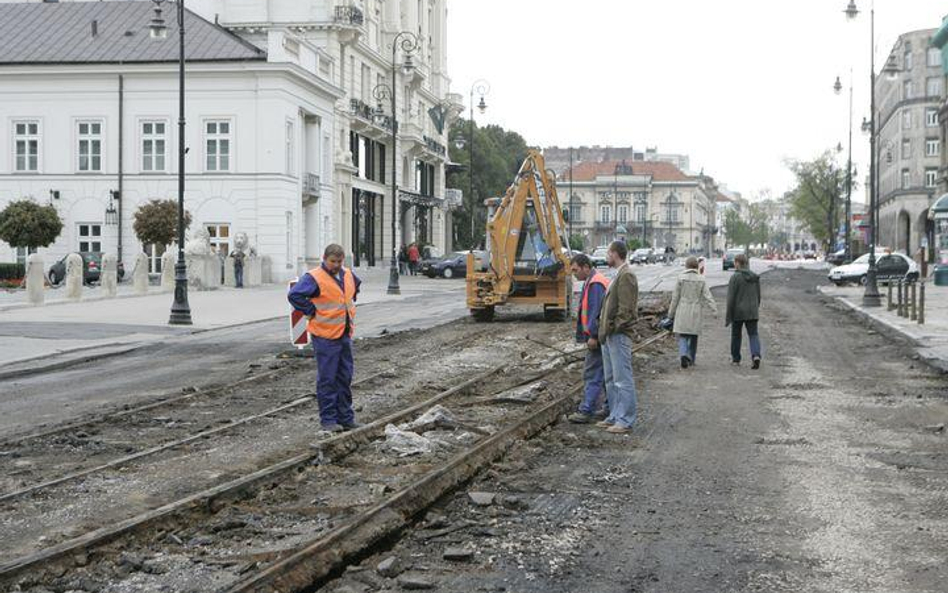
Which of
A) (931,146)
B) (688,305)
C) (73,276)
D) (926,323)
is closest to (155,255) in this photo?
(73,276)

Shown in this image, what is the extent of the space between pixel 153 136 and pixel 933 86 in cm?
7378

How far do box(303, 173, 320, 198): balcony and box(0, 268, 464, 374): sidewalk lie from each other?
37.3 feet

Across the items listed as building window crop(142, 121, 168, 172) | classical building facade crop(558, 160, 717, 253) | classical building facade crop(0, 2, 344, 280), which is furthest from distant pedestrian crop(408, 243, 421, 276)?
classical building facade crop(558, 160, 717, 253)

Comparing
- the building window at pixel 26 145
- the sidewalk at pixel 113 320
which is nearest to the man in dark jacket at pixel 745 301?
the sidewalk at pixel 113 320

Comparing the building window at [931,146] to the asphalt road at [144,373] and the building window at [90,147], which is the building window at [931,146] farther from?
the asphalt road at [144,373]

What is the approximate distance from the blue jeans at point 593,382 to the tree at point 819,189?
94324 mm

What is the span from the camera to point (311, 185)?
5322 centimetres

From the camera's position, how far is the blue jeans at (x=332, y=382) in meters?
11.0

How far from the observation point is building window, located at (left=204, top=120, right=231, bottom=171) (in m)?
49.0

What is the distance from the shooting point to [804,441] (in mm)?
11234

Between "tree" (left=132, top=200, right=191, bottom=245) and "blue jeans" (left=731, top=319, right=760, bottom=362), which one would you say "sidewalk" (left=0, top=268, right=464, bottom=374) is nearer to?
"tree" (left=132, top=200, right=191, bottom=245)

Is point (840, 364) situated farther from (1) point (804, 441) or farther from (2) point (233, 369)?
(2) point (233, 369)

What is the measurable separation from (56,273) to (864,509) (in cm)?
4159

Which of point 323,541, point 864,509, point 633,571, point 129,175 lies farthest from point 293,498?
point 129,175
